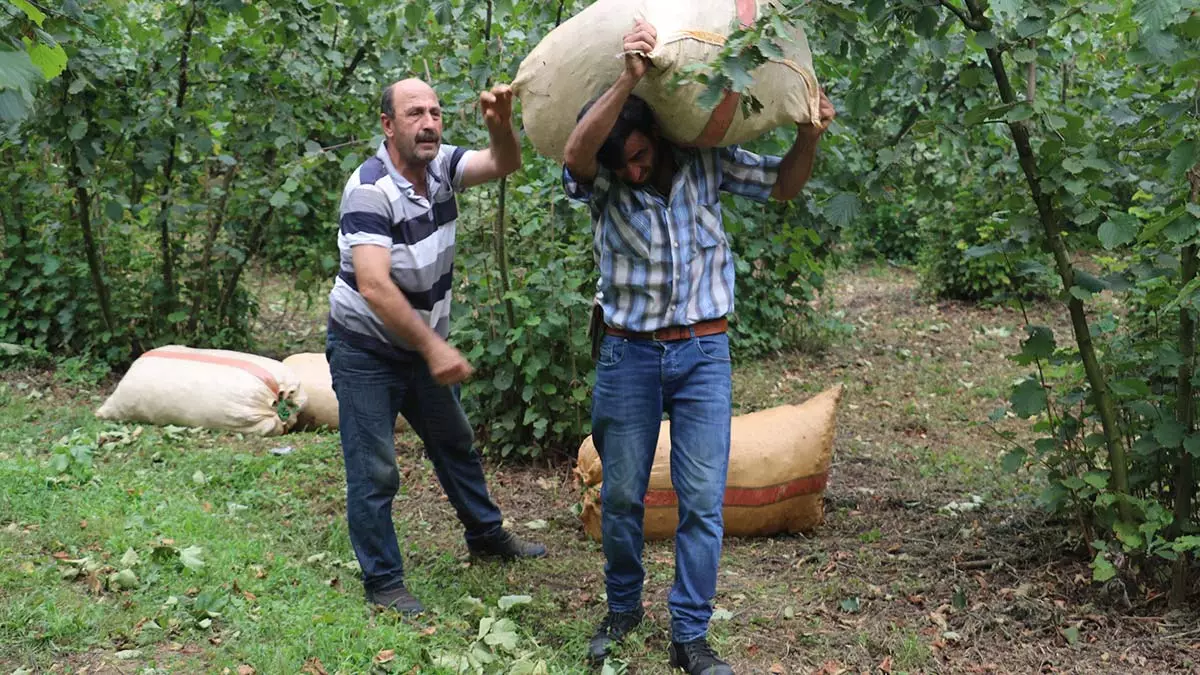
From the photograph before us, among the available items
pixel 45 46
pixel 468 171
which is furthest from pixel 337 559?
pixel 45 46

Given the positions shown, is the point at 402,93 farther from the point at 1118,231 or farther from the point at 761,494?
the point at 1118,231

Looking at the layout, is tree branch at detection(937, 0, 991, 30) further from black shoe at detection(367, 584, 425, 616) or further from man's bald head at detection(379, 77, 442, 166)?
black shoe at detection(367, 584, 425, 616)

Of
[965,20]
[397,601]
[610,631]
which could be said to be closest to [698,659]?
[610,631]

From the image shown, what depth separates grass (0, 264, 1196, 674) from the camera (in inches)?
143

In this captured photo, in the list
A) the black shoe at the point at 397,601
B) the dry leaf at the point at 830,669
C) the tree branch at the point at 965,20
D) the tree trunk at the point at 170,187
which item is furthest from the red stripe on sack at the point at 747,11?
the tree trunk at the point at 170,187

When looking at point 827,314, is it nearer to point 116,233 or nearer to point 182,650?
point 116,233

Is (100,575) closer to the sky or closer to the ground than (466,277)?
closer to the ground

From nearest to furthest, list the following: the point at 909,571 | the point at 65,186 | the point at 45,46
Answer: the point at 45,46
the point at 909,571
the point at 65,186

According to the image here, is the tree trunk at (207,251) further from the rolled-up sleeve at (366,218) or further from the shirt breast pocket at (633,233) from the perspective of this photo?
the shirt breast pocket at (633,233)

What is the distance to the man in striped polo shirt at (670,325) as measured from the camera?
3.48 metres

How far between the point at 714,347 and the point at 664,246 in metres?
0.36

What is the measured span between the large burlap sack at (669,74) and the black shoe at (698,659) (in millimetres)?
1568

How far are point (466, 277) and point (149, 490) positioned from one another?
6.31 ft

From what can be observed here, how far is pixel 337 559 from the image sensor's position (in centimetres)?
465
